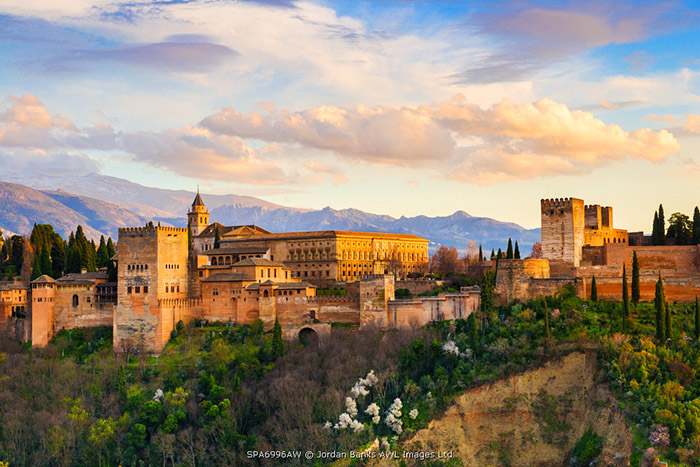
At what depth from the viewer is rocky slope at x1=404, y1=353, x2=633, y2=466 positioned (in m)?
47.1

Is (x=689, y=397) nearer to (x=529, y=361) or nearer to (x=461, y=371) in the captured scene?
(x=529, y=361)

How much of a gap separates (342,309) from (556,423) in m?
18.8

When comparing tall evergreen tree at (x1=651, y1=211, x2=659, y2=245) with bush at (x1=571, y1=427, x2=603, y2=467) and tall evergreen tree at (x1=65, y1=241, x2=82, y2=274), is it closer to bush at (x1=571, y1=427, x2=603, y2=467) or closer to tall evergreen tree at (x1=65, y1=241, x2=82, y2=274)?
bush at (x1=571, y1=427, x2=603, y2=467)

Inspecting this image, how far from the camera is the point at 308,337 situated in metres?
59.8

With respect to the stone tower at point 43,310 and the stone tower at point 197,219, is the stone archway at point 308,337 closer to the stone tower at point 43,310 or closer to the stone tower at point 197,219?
the stone tower at point 43,310

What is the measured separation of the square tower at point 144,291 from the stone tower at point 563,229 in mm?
28219

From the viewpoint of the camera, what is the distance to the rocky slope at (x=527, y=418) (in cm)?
4709

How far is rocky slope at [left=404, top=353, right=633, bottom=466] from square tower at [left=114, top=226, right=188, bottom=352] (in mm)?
22302

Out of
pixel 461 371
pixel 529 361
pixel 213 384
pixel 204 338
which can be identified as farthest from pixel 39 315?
pixel 529 361

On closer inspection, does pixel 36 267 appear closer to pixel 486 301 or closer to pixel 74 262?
pixel 74 262

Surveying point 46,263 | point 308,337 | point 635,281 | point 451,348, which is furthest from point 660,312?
point 46,263

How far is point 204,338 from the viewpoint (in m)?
60.1

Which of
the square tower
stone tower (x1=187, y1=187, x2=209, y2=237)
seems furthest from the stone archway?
stone tower (x1=187, y1=187, x2=209, y2=237)

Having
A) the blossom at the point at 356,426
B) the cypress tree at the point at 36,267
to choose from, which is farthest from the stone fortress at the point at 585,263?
the cypress tree at the point at 36,267
